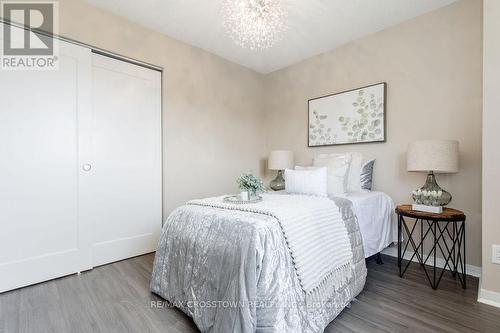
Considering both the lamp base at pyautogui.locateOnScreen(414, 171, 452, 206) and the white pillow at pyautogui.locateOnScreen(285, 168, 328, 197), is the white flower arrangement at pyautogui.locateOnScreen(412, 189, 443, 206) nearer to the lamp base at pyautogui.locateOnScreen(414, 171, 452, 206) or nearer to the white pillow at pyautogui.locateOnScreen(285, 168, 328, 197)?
the lamp base at pyautogui.locateOnScreen(414, 171, 452, 206)

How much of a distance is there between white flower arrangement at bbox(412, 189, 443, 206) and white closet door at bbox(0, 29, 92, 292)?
3.19 m

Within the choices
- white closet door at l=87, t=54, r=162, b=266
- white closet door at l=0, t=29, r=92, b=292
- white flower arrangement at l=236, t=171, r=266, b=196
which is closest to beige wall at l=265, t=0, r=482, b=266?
white flower arrangement at l=236, t=171, r=266, b=196

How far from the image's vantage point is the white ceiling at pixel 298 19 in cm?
243

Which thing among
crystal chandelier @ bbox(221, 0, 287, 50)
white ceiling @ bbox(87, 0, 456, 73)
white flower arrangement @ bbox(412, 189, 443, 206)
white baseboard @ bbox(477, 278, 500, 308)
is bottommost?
white baseboard @ bbox(477, 278, 500, 308)

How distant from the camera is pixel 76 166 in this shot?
2365mm

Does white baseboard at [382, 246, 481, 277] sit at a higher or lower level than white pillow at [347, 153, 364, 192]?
lower

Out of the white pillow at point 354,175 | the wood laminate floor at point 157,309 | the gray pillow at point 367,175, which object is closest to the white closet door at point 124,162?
the wood laminate floor at point 157,309

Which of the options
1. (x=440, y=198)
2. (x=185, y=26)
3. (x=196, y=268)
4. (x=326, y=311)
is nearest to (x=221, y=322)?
(x=196, y=268)

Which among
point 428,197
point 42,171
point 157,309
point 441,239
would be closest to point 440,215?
point 428,197

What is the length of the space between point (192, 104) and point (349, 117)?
82.0 inches

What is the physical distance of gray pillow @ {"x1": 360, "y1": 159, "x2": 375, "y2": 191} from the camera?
278 centimetres

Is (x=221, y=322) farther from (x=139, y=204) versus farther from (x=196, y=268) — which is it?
(x=139, y=204)

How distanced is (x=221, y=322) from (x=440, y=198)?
6.89 ft

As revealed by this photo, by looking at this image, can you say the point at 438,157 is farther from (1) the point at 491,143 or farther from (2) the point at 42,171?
(2) the point at 42,171
